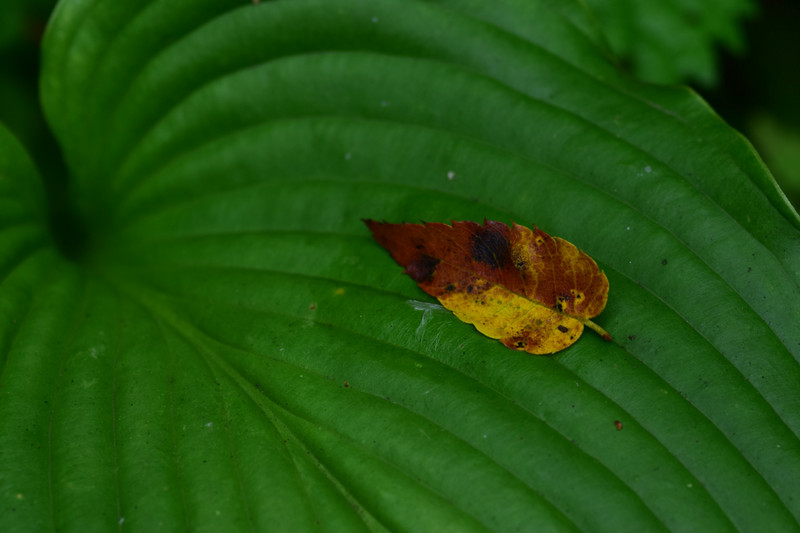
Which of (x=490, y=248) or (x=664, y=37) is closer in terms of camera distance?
(x=490, y=248)

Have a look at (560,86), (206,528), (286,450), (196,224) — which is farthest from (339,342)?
(560,86)

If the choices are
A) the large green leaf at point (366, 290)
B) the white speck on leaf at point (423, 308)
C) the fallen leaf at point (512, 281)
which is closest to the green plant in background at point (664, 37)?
the large green leaf at point (366, 290)

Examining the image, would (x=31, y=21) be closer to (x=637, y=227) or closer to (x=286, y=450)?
(x=286, y=450)

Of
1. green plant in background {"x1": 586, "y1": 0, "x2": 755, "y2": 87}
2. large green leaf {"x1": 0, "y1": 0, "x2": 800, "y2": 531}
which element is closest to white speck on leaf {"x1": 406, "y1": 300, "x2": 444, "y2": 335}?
large green leaf {"x1": 0, "y1": 0, "x2": 800, "y2": 531}

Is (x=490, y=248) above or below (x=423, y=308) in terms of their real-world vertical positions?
above

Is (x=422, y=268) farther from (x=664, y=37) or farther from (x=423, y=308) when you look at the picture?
(x=664, y=37)

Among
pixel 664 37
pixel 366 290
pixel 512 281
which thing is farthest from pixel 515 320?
pixel 664 37
